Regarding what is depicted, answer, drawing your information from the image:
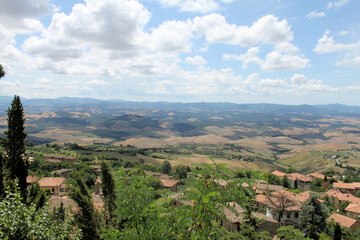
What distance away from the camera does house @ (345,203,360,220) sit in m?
47.8

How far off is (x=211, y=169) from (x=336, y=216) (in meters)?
50.8

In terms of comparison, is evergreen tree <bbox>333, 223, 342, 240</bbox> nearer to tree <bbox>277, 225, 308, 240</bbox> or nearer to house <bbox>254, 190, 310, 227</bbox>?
house <bbox>254, 190, 310, 227</bbox>

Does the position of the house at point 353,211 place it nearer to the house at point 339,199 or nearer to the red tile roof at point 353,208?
the red tile roof at point 353,208

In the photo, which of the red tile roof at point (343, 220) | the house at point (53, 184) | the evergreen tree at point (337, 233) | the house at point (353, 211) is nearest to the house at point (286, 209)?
the red tile roof at point (343, 220)

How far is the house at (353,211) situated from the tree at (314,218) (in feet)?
56.0

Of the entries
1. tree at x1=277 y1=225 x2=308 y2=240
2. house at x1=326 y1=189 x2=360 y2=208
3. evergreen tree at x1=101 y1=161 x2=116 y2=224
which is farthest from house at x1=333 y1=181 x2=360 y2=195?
evergreen tree at x1=101 y1=161 x2=116 y2=224

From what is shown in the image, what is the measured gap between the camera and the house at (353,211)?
47.8 metres

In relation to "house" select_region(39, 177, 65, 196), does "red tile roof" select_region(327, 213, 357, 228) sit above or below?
above

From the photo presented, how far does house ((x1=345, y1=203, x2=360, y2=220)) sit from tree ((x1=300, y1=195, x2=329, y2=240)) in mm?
17068

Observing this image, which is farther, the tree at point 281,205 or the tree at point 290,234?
the tree at point 281,205

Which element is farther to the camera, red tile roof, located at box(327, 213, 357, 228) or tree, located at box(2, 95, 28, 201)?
red tile roof, located at box(327, 213, 357, 228)

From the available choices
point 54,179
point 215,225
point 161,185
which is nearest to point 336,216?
point 161,185

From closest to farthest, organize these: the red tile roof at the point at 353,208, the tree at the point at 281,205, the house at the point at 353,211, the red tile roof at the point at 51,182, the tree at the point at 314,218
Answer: the tree at the point at 314,218 < the tree at the point at 281,205 < the house at the point at 353,211 < the red tile roof at the point at 353,208 < the red tile roof at the point at 51,182

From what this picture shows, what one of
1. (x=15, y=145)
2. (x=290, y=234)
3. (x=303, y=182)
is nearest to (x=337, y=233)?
(x=290, y=234)
